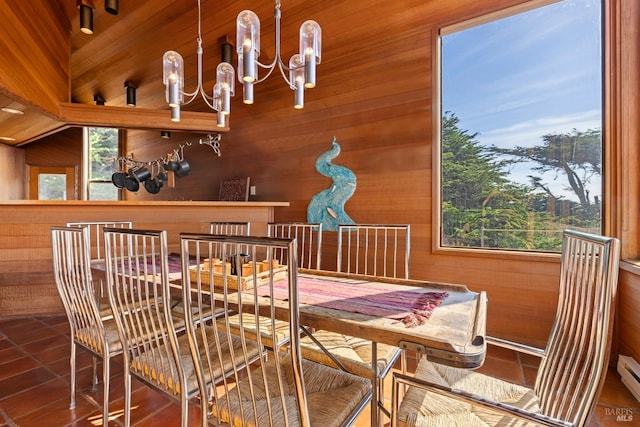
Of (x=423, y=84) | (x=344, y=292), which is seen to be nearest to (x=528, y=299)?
(x=344, y=292)

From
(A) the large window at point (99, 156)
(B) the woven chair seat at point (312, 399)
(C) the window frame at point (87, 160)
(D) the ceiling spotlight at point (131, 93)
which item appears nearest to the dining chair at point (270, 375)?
(B) the woven chair seat at point (312, 399)

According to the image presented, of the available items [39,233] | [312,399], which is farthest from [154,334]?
[39,233]

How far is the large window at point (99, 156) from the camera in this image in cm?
603

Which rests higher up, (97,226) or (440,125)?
(440,125)

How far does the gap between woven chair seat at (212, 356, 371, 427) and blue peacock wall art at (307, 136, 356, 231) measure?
2073 millimetres

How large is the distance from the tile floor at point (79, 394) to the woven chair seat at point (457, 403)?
0.64 m

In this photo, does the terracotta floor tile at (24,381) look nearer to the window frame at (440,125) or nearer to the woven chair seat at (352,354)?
the woven chair seat at (352,354)

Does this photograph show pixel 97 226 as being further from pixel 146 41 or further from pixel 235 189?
pixel 146 41

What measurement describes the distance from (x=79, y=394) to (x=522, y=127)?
3.59 m

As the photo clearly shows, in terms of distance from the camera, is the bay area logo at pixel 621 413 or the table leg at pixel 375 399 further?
the bay area logo at pixel 621 413

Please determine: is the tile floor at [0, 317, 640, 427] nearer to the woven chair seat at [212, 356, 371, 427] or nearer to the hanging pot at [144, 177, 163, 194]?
the woven chair seat at [212, 356, 371, 427]

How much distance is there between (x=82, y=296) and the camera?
1470mm

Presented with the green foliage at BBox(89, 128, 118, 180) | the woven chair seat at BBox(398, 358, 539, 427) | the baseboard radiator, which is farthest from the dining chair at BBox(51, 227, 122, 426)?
the green foliage at BBox(89, 128, 118, 180)

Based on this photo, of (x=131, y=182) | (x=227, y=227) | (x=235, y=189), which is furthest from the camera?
(x=235, y=189)
